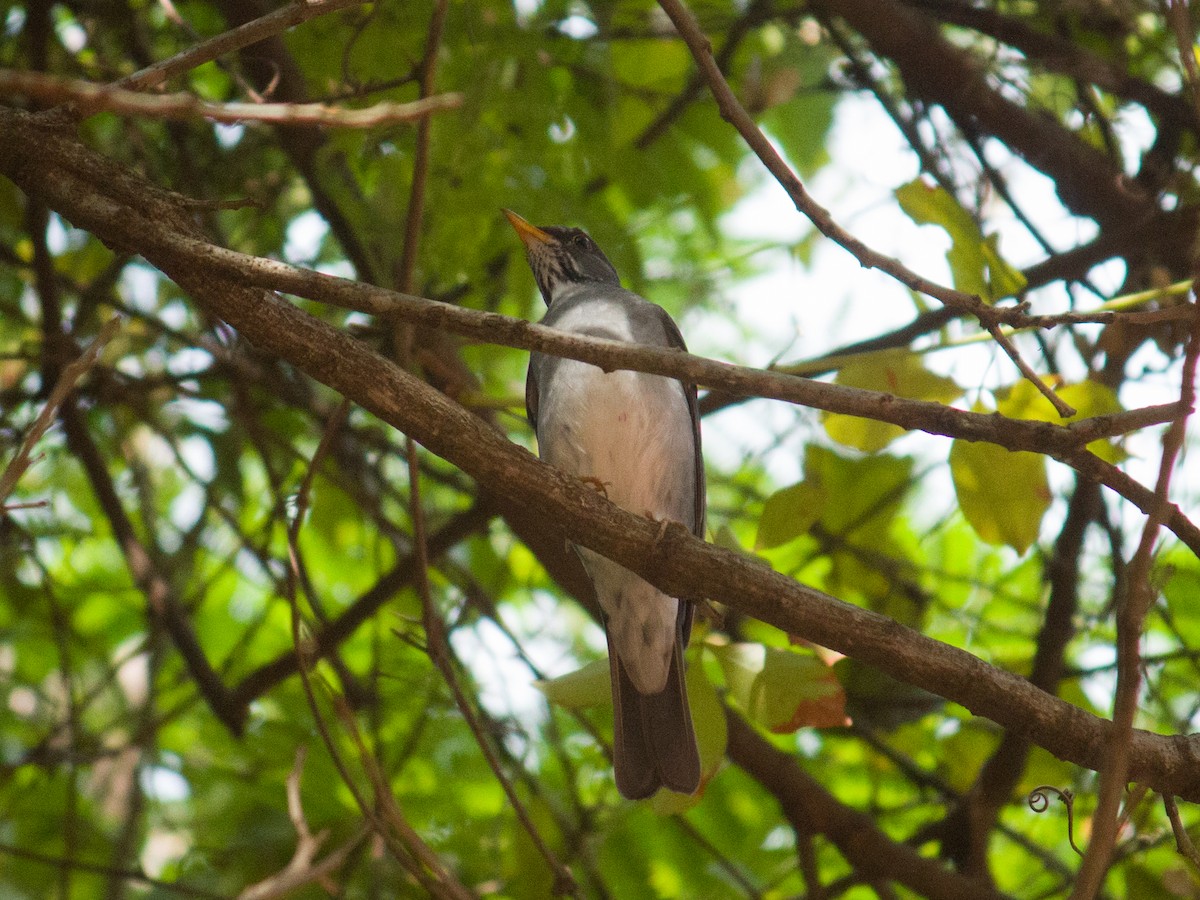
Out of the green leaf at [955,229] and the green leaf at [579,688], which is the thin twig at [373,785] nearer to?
the green leaf at [579,688]

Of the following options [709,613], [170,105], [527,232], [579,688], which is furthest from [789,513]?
[170,105]

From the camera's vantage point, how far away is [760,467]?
6.44m

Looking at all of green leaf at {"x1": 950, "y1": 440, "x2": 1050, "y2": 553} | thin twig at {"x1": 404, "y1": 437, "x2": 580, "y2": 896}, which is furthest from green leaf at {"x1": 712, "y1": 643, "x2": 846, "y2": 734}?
thin twig at {"x1": 404, "y1": 437, "x2": 580, "y2": 896}

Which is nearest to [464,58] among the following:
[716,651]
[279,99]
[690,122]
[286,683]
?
[279,99]

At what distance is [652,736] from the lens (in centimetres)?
430

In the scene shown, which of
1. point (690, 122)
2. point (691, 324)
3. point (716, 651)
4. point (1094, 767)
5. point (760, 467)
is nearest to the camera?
point (1094, 767)

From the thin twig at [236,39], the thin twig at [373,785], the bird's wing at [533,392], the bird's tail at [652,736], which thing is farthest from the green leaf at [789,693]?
the thin twig at [236,39]

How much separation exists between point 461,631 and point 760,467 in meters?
2.02

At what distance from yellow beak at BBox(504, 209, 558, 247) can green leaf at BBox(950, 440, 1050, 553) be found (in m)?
2.29

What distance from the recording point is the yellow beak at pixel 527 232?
16.5ft

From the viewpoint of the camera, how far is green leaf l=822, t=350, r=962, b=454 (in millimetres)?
3473

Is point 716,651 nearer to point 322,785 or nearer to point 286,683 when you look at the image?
point 322,785

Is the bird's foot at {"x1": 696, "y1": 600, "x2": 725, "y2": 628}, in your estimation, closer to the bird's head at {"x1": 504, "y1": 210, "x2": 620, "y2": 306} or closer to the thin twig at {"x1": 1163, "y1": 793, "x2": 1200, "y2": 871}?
the thin twig at {"x1": 1163, "y1": 793, "x2": 1200, "y2": 871}

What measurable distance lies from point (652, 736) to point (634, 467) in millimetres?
1003
